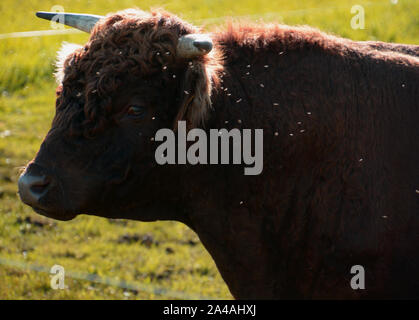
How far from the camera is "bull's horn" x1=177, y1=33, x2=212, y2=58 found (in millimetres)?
4488

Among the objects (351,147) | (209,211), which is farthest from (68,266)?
(351,147)

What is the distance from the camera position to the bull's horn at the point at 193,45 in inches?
177

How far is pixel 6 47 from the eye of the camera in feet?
47.4

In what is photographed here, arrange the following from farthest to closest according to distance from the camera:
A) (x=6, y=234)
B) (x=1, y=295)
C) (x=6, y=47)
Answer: (x=6, y=47), (x=6, y=234), (x=1, y=295)

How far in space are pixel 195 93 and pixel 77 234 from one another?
5426 mm

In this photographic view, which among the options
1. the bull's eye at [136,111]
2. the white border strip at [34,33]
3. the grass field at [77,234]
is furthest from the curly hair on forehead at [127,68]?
the white border strip at [34,33]

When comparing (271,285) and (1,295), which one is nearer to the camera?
(271,285)

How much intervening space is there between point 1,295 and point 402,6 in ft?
34.2

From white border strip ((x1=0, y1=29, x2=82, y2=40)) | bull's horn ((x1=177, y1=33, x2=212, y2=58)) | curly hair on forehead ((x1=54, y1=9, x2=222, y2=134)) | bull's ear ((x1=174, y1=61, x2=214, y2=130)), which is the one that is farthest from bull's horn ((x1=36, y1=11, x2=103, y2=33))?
white border strip ((x1=0, y1=29, x2=82, y2=40))

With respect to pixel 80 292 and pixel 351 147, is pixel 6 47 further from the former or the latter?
pixel 351 147

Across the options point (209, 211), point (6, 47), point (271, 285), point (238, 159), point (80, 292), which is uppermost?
point (6, 47)

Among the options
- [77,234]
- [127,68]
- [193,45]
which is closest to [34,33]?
[77,234]

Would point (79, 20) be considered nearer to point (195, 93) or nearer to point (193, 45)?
point (193, 45)

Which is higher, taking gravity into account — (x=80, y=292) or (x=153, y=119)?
(x=153, y=119)
